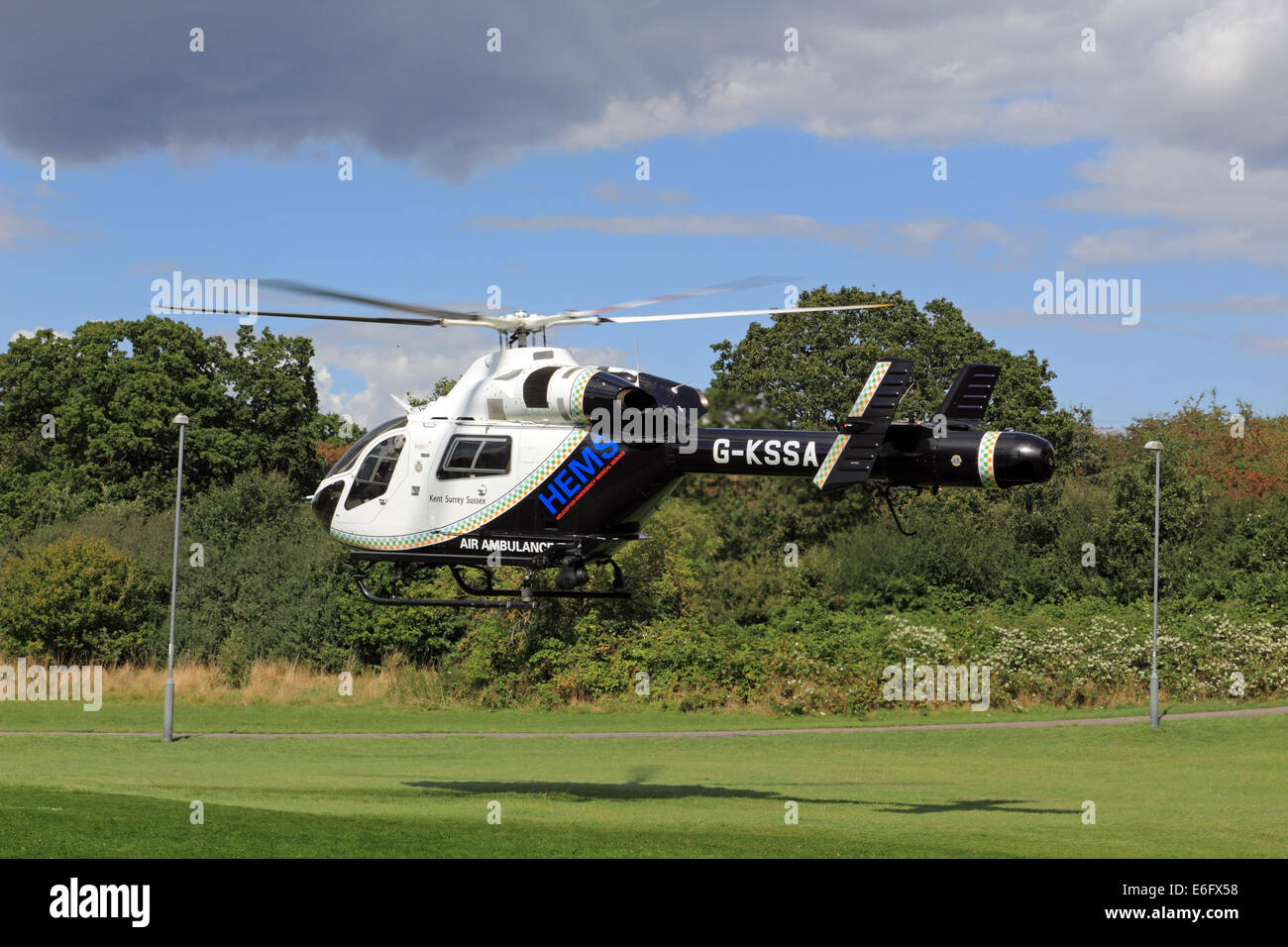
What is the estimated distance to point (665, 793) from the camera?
108 ft

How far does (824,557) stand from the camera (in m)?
60.1

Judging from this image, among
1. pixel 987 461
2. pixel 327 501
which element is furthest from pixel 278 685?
pixel 987 461

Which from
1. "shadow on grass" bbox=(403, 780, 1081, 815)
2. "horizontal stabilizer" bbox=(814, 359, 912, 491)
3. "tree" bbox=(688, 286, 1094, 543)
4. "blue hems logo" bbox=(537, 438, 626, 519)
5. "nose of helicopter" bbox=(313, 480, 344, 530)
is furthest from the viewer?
"tree" bbox=(688, 286, 1094, 543)

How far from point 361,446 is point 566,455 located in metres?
4.22

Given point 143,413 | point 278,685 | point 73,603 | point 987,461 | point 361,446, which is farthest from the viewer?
point 143,413

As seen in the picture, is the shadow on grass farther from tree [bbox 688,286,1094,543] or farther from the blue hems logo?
tree [bbox 688,286,1094,543]

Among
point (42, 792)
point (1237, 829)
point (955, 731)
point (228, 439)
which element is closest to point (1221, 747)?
point (955, 731)

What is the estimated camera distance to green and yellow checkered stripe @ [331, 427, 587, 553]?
2225cm

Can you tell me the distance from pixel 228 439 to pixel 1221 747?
48.1 m

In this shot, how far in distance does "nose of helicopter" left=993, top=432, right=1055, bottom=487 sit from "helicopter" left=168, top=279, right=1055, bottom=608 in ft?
0.11

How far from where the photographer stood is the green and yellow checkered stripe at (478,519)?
2225 cm

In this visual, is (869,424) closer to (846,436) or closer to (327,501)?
(846,436)

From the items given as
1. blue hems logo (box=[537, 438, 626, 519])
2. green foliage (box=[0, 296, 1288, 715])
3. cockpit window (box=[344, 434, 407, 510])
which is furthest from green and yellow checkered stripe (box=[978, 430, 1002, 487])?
green foliage (box=[0, 296, 1288, 715])
